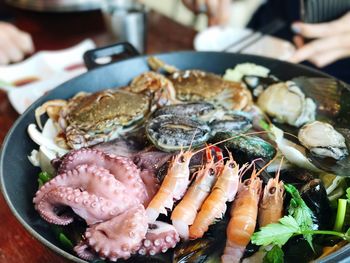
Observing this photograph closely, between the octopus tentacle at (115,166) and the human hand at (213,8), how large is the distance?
1.05m

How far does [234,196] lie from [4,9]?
6.22ft

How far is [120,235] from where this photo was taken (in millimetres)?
744

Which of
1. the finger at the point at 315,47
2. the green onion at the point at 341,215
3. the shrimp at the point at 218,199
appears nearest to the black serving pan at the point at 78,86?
the shrimp at the point at 218,199

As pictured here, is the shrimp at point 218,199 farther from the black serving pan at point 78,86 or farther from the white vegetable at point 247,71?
the white vegetable at point 247,71

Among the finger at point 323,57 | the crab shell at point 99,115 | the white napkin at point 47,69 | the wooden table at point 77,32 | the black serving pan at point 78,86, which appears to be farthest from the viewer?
the wooden table at point 77,32

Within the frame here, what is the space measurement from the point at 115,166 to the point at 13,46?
109cm

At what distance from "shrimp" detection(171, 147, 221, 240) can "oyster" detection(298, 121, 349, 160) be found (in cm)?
25

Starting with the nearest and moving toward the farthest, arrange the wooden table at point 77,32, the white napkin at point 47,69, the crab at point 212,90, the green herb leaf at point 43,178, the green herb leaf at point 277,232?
1. the green herb leaf at point 277,232
2. the green herb leaf at point 43,178
3. the crab at point 212,90
4. the white napkin at point 47,69
5. the wooden table at point 77,32

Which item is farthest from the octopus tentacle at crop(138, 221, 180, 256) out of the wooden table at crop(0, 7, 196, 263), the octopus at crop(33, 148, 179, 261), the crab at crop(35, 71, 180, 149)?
the wooden table at crop(0, 7, 196, 263)

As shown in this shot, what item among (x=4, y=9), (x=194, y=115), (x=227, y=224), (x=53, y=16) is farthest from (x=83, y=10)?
(x=227, y=224)

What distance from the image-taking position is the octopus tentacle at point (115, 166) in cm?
83

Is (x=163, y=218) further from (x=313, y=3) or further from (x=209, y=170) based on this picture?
(x=313, y=3)

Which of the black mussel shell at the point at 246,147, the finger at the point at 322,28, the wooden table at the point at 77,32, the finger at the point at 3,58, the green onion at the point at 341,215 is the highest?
the finger at the point at 322,28

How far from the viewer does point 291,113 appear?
118cm
